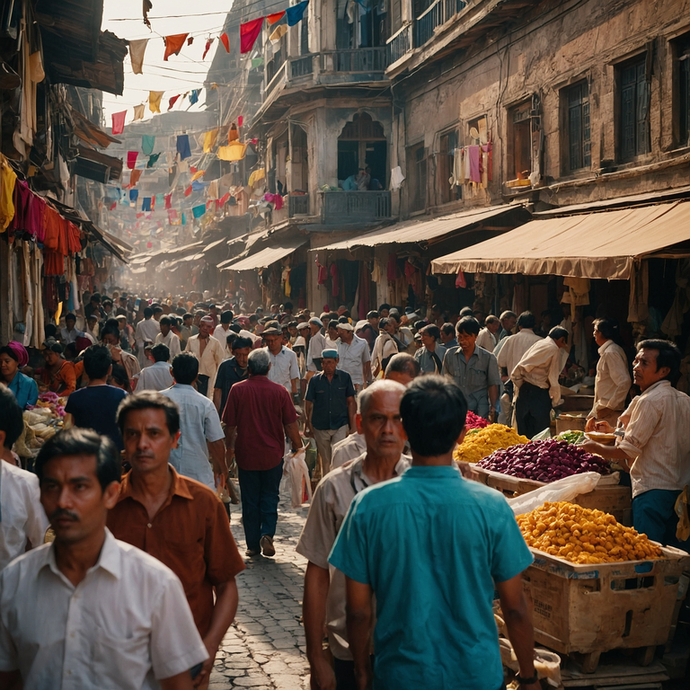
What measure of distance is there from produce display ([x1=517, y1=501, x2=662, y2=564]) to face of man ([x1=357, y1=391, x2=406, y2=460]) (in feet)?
6.35

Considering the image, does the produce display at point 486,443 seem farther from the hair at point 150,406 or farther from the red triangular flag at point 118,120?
the red triangular flag at point 118,120

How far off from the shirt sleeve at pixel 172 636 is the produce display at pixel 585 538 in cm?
312

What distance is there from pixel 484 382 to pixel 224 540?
675 centimetres

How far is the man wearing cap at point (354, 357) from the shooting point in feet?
39.2

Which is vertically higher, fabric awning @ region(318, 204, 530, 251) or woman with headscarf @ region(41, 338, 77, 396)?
fabric awning @ region(318, 204, 530, 251)

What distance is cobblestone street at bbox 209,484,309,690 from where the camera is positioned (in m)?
5.02

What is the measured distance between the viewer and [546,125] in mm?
16047

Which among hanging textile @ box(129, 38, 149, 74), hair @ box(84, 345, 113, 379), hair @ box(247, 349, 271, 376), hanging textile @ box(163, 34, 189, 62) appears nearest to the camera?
hair @ box(84, 345, 113, 379)

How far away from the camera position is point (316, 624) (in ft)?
10.8

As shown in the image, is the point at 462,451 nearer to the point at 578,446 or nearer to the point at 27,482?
the point at 578,446

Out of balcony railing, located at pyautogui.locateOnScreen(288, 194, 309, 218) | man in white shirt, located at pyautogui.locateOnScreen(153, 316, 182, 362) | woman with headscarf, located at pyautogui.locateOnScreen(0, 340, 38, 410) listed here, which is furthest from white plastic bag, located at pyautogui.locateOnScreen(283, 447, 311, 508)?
balcony railing, located at pyautogui.locateOnScreen(288, 194, 309, 218)

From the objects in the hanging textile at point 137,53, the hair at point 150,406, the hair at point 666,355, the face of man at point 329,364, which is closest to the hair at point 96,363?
the face of man at point 329,364

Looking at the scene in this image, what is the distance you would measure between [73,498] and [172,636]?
0.46 metres

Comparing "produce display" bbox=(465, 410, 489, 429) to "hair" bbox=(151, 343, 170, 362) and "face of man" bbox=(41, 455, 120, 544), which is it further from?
"face of man" bbox=(41, 455, 120, 544)
